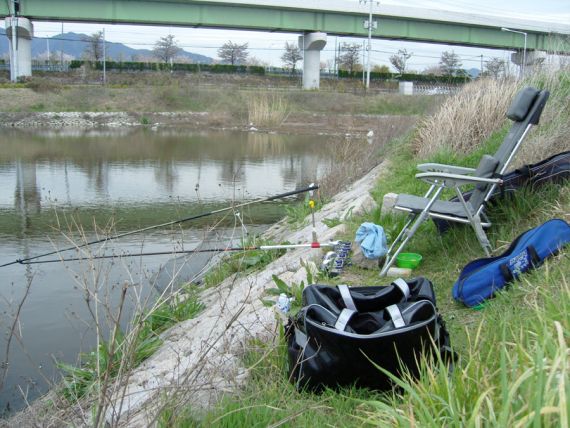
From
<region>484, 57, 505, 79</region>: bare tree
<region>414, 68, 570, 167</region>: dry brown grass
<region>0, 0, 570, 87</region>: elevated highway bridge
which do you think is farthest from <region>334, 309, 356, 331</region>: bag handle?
<region>0, 0, 570, 87</region>: elevated highway bridge

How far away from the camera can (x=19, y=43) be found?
46219mm

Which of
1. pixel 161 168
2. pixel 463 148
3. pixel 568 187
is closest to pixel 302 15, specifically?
pixel 161 168

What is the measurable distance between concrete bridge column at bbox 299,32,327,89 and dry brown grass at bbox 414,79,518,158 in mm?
37868

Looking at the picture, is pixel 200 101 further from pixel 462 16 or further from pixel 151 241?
pixel 151 241

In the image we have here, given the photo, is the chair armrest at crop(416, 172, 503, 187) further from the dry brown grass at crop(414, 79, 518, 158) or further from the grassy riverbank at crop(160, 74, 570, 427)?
the dry brown grass at crop(414, 79, 518, 158)

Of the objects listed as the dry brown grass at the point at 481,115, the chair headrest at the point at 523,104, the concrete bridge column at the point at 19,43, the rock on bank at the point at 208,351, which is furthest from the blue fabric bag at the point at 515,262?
the concrete bridge column at the point at 19,43

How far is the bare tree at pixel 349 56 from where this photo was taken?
240 ft

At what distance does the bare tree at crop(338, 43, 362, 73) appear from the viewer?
2881 inches

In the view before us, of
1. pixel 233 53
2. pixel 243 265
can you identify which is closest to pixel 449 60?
pixel 233 53

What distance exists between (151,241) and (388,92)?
42.5 meters

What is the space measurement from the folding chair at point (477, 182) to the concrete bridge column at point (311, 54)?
43469 mm

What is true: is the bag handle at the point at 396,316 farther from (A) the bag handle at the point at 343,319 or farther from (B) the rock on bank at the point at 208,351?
(B) the rock on bank at the point at 208,351

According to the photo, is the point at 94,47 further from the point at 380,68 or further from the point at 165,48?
the point at 380,68

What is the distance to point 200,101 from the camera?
44500mm
